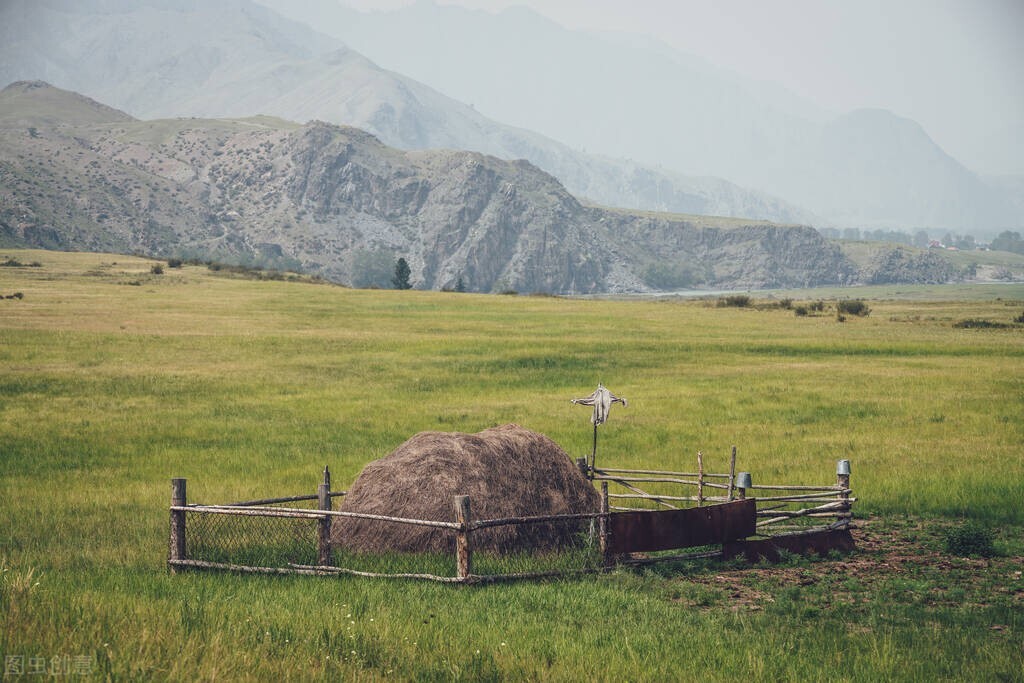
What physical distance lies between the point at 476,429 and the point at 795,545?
62.3 ft

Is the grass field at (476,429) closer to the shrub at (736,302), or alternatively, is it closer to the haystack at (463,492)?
the haystack at (463,492)

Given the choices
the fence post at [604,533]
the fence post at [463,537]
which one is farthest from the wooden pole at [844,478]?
the fence post at [463,537]

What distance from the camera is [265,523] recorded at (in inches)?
880

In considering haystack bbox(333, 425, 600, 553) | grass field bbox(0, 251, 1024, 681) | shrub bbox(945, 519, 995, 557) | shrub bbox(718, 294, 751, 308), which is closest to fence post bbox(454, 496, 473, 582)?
grass field bbox(0, 251, 1024, 681)

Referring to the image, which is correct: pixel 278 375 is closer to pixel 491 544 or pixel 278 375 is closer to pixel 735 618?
pixel 491 544

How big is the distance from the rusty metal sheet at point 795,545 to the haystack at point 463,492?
132 inches

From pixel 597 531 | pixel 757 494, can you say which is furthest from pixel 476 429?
pixel 597 531

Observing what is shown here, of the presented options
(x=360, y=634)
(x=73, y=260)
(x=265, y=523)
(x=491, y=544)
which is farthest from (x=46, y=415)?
(x=73, y=260)

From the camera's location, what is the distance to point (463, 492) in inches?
734

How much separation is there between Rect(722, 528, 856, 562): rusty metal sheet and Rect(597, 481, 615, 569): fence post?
309 cm

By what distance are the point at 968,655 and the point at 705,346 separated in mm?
60546

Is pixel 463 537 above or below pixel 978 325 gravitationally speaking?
below

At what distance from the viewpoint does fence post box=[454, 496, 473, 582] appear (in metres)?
16.1

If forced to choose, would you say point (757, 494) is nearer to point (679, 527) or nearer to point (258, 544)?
point (679, 527)
